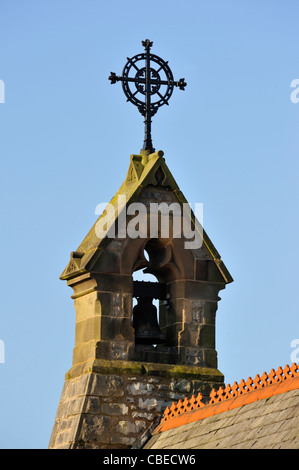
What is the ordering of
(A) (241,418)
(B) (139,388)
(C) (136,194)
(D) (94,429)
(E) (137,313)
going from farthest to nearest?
(E) (137,313) < (C) (136,194) < (B) (139,388) < (D) (94,429) < (A) (241,418)

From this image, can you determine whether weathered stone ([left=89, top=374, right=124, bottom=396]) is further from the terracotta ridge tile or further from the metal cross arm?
the metal cross arm

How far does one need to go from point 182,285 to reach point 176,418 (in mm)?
2116

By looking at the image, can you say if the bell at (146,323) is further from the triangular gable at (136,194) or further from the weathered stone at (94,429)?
the weathered stone at (94,429)

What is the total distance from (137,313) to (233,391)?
113 inches

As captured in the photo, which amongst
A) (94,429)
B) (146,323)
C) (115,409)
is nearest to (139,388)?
(115,409)

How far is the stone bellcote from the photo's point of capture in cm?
1853

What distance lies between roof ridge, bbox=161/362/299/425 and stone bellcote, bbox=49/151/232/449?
1.38 feet

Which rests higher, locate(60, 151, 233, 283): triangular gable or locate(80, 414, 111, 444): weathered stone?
locate(60, 151, 233, 283): triangular gable

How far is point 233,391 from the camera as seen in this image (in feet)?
56.1

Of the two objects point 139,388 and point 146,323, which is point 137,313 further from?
point 139,388

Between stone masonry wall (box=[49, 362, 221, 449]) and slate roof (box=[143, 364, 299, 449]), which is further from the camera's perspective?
stone masonry wall (box=[49, 362, 221, 449])

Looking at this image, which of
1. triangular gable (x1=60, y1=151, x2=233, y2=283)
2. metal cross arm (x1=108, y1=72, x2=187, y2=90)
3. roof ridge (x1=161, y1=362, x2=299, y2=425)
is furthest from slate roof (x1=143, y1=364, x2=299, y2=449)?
metal cross arm (x1=108, y1=72, x2=187, y2=90)
